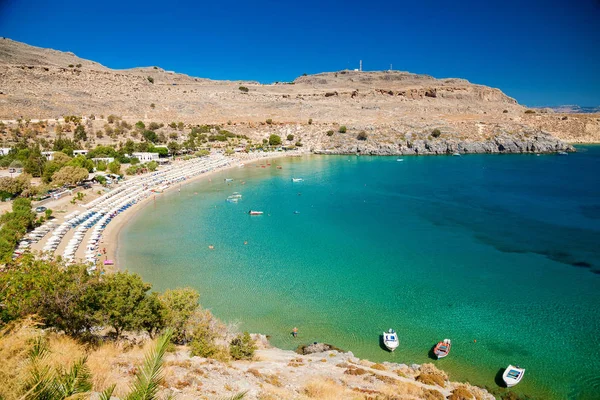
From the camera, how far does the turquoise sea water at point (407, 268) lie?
2078 cm

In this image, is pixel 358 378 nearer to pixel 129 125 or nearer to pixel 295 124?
pixel 129 125

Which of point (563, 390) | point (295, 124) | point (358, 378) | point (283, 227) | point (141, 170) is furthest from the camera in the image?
point (295, 124)

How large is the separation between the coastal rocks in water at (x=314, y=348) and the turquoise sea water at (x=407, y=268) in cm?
71

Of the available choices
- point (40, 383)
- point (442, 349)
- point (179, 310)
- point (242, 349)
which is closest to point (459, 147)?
point (442, 349)

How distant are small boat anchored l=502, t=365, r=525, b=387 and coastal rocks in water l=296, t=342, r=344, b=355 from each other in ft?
26.9

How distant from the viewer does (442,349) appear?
1959cm

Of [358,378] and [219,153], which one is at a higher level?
[219,153]

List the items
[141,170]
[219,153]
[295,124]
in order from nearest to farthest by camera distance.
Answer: [141,170]
[219,153]
[295,124]

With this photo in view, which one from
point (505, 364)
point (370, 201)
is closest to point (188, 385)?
point (505, 364)

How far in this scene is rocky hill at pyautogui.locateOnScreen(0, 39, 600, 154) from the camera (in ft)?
338

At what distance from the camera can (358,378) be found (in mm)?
15867

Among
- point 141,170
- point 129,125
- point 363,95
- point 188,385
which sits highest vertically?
point 363,95

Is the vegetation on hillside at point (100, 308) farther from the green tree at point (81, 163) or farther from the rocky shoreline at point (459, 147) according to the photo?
the rocky shoreline at point (459, 147)

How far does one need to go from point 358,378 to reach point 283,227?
26.6m
